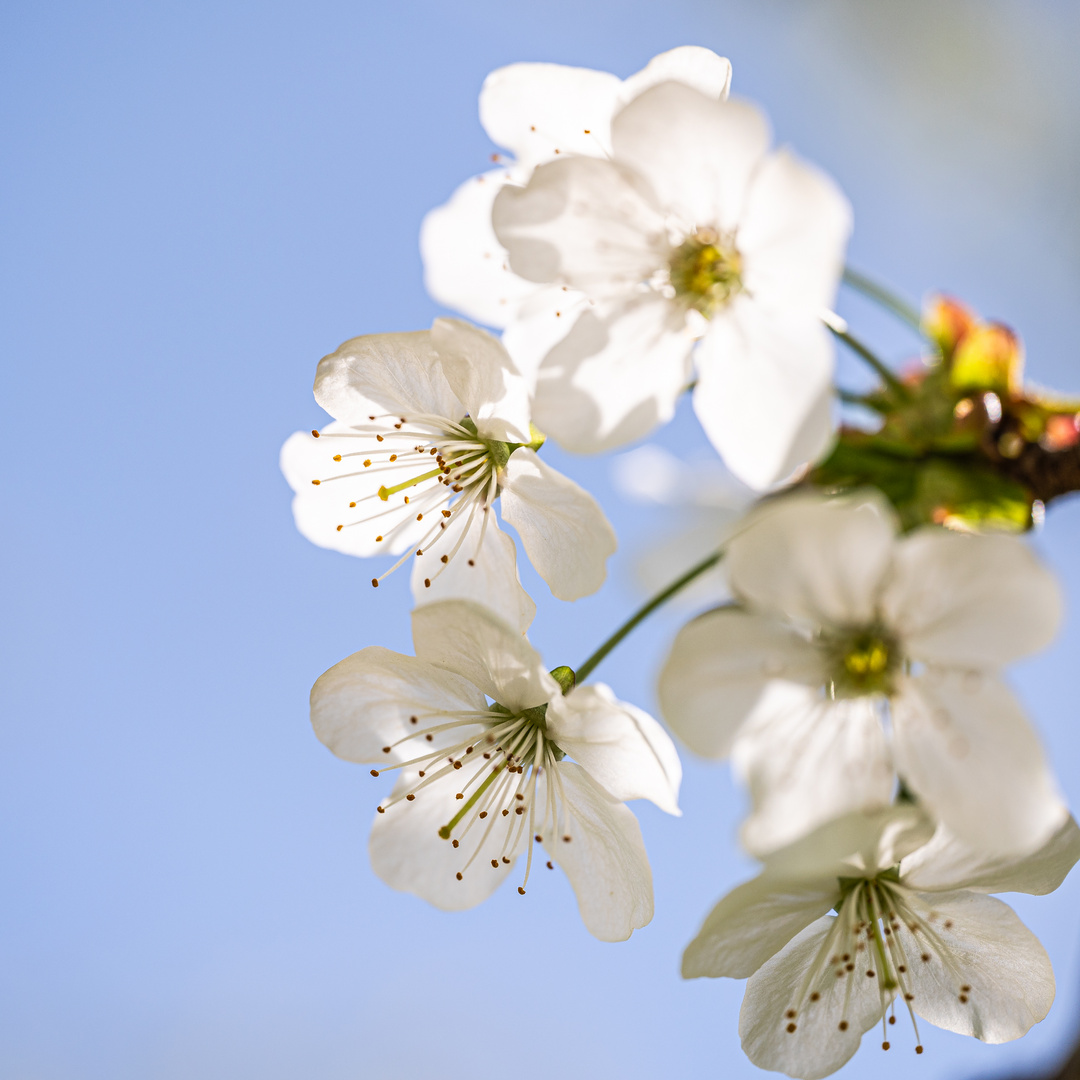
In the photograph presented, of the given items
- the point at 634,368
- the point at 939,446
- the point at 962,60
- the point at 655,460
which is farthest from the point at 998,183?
the point at 634,368

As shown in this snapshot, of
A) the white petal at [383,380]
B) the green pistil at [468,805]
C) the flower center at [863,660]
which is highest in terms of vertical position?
the white petal at [383,380]

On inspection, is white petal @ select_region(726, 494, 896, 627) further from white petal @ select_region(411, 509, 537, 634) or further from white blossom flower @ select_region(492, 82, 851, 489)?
white petal @ select_region(411, 509, 537, 634)

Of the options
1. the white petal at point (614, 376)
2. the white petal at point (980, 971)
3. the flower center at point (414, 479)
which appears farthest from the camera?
the flower center at point (414, 479)

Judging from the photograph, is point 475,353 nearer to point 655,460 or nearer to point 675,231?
point 675,231

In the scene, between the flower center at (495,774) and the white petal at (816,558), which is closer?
the white petal at (816,558)

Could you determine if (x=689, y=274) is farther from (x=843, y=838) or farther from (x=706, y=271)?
(x=843, y=838)

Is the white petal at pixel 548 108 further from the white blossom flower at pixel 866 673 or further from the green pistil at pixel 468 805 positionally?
the green pistil at pixel 468 805

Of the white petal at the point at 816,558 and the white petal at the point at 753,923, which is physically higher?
the white petal at the point at 816,558

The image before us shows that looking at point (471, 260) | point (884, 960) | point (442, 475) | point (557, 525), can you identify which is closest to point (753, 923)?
point (884, 960)

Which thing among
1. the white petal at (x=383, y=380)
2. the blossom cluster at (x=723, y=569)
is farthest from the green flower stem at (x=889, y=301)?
the white petal at (x=383, y=380)
